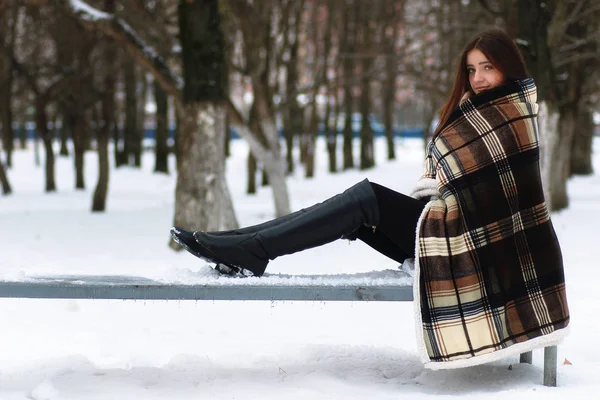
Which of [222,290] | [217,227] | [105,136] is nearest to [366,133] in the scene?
[105,136]

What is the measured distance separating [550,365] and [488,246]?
564mm

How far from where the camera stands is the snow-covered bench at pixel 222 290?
371cm

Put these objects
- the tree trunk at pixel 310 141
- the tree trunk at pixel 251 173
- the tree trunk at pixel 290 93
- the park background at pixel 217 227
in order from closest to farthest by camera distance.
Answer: the park background at pixel 217 227 → the tree trunk at pixel 290 93 → the tree trunk at pixel 251 173 → the tree trunk at pixel 310 141

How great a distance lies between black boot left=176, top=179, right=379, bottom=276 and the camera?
3805 mm

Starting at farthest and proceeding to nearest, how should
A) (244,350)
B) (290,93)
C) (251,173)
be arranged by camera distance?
(251,173) < (290,93) < (244,350)

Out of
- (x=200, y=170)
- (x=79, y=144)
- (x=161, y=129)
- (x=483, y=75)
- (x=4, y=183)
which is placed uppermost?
(x=483, y=75)

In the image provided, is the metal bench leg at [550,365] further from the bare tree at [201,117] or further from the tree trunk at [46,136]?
the tree trunk at [46,136]

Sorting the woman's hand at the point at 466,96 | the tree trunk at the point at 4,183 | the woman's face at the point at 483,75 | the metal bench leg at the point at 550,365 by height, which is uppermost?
the woman's face at the point at 483,75

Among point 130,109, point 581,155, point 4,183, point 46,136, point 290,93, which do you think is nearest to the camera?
point 290,93

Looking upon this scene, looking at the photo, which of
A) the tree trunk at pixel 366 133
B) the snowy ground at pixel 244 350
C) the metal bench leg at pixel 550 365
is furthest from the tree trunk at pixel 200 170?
the tree trunk at pixel 366 133

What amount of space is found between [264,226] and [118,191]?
20648mm

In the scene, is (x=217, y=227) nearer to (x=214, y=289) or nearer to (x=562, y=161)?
(x=214, y=289)

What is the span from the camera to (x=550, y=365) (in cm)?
372

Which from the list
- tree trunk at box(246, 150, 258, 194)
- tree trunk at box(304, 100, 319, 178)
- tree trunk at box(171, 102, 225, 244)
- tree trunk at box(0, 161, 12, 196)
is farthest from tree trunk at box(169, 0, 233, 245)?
tree trunk at box(304, 100, 319, 178)
